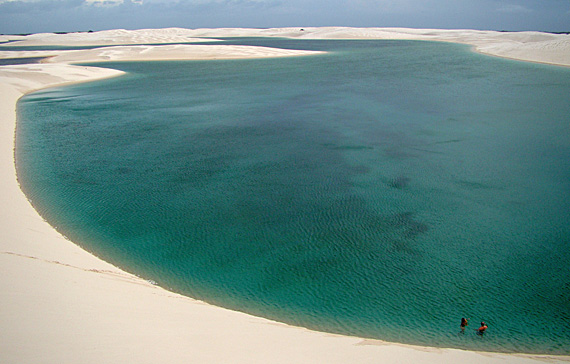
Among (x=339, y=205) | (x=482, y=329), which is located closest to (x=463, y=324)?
(x=482, y=329)

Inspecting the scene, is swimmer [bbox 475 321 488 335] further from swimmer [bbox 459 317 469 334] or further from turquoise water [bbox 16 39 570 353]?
swimmer [bbox 459 317 469 334]

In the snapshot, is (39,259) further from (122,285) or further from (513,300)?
(513,300)

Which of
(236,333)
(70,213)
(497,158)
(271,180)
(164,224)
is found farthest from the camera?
(497,158)

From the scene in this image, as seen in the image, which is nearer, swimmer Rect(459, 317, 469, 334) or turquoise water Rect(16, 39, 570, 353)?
swimmer Rect(459, 317, 469, 334)

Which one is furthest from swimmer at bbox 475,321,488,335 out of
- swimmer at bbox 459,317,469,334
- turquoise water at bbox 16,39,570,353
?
swimmer at bbox 459,317,469,334

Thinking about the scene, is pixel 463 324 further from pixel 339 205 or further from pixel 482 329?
pixel 339 205

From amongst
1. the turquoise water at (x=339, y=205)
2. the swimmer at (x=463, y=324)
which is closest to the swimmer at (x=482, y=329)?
the turquoise water at (x=339, y=205)

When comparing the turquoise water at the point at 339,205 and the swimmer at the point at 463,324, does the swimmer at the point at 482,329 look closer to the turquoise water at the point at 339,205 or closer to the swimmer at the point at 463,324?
the turquoise water at the point at 339,205

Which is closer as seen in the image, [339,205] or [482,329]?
[482,329]

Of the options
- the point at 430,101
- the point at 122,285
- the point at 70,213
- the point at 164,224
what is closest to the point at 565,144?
the point at 430,101
